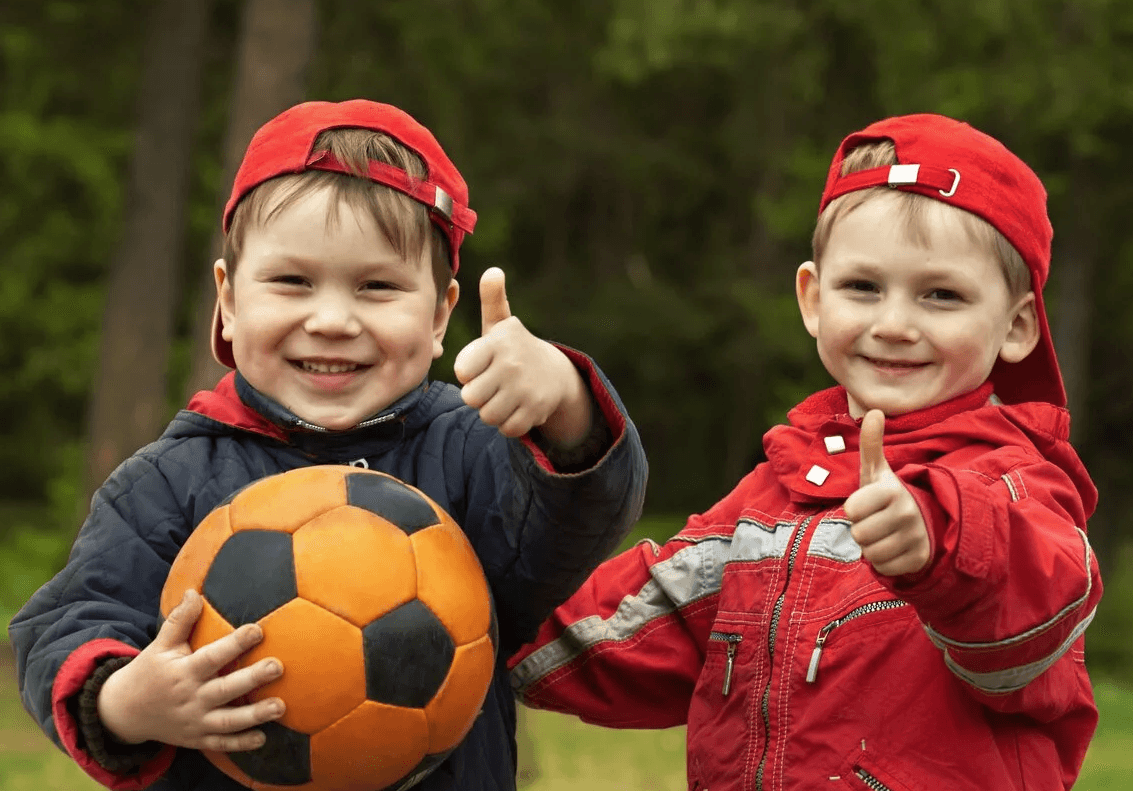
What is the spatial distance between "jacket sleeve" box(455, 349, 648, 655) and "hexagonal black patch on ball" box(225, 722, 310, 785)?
628mm

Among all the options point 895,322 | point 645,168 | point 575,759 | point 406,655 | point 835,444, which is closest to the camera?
point 406,655

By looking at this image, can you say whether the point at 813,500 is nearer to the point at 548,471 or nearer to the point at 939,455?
the point at 939,455

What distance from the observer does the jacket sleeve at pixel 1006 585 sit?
8.87 ft

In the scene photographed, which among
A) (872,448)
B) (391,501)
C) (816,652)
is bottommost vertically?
(816,652)

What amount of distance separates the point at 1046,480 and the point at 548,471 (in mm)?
1105

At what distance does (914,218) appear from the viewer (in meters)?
3.38

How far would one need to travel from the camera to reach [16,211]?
55.1 ft

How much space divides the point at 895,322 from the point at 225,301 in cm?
153

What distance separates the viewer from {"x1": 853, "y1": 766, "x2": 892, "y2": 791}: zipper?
312 cm

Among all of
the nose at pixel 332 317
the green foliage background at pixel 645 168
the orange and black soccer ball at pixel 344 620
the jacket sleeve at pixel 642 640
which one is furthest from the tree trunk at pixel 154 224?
the orange and black soccer ball at pixel 344 620

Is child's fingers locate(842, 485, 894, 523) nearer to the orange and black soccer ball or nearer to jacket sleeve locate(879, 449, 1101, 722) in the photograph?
jacket sleeve locate(879, 449, 1101, 722)

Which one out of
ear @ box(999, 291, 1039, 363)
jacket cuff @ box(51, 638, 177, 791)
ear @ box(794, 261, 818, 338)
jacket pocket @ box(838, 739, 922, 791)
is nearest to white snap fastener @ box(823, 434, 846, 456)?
ear @ box(794, 261, 818, 338)

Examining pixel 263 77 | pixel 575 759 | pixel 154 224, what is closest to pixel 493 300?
pixel 575 759

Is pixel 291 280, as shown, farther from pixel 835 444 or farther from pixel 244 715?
pixel 835 444
